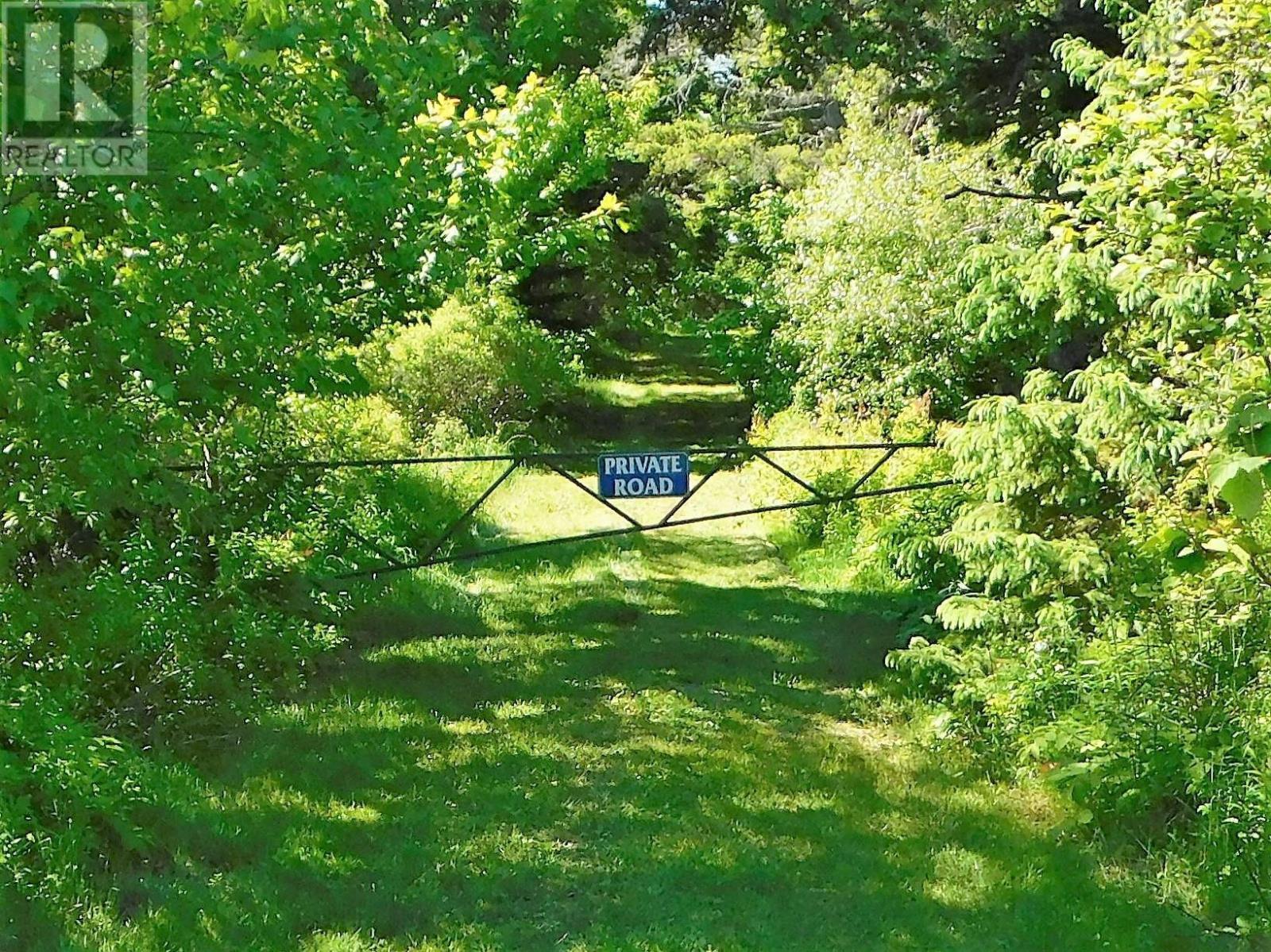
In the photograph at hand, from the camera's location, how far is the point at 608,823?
6.46m

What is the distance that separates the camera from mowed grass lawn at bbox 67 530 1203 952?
528 centimetres

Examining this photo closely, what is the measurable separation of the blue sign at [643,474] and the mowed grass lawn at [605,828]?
5.56ft

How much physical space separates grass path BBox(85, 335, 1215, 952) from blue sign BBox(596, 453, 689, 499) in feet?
5.56

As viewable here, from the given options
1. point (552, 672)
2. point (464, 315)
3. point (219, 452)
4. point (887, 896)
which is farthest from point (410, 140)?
point (464, 315)

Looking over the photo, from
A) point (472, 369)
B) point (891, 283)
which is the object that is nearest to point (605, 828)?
point (891, 283)

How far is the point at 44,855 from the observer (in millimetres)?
5176

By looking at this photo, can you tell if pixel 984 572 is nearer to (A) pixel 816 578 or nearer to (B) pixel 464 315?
(A) pixel 816 578

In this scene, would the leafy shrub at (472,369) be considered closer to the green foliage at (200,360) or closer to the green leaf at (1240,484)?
the green foliage at (200,360)

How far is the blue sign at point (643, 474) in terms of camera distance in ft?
22.7

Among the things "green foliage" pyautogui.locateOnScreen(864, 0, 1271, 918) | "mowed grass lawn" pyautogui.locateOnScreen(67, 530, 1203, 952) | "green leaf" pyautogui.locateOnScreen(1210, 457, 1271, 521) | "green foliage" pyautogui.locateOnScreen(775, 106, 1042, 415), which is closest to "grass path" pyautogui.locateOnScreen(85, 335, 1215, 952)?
"mowed grass lawn" pyautogui.locateOnScreen(67, 530, 1203, 952)

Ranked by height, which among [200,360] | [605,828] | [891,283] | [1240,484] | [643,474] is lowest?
[605,828]

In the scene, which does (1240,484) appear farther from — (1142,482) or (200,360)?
(200,360)

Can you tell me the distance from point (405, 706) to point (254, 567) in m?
1.53

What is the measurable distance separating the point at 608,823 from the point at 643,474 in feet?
6.32
